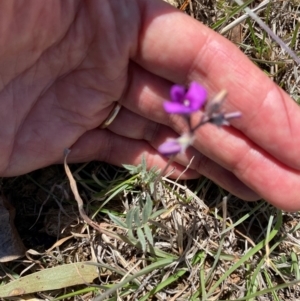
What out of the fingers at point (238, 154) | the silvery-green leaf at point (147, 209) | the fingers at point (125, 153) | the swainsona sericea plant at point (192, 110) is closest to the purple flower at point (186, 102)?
the swainsona sericea plant at point (192, 110)

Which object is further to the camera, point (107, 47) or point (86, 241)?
point (86, 241)

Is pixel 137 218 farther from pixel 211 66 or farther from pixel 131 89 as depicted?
pixel 211 66

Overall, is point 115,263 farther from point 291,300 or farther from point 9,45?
point 9,45

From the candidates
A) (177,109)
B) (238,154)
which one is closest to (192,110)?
(177,109)

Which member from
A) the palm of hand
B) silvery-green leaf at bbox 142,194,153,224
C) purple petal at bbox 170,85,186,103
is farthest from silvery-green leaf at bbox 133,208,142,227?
purple petal at bbox 170,85,186,103

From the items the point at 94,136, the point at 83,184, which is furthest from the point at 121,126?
the point at 83,184

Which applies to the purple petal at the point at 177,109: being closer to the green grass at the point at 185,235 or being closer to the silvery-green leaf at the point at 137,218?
the silvery-green leaf at the point at 137,218

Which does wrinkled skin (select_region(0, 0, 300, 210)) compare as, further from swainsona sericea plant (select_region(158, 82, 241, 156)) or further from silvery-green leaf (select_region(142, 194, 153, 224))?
swainsona sericea plant (select_region(158, 82, 241, 156))
